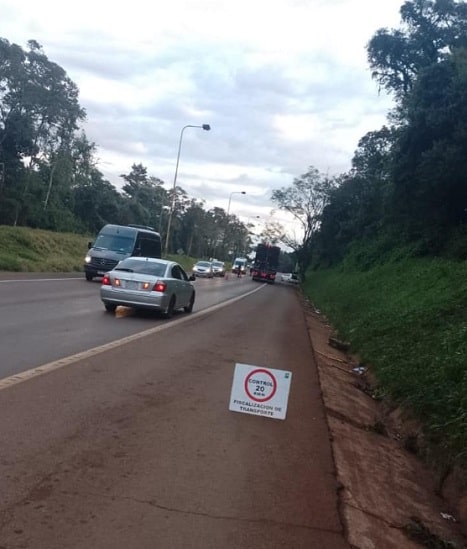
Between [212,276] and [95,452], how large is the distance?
177ft

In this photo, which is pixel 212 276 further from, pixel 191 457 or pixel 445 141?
pixel 191 457

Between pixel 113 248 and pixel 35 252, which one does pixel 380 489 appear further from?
pixel 35 252

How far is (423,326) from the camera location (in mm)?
12914

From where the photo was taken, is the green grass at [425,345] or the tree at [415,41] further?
the tree at [415,41]

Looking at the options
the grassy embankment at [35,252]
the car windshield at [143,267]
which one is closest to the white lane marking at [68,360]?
the car windshield at [143,267]

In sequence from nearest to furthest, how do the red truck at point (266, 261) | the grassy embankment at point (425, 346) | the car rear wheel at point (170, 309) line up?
1. the grassy embankment at point (425, 346)
2. the car rear wheel at point (170, 309)
3. the red truck at point (266, 261)

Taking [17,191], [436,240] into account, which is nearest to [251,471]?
[436,240]

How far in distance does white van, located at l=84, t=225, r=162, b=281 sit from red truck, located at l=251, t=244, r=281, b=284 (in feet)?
121

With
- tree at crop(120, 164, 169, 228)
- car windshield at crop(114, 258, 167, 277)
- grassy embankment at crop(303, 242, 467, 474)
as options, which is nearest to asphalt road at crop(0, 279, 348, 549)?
grassy embankment at crop(303, 242, 467, 474)

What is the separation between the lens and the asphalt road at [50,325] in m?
9.43

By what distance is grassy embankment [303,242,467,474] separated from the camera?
273 inches

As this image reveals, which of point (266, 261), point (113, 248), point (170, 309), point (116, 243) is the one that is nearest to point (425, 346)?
point (170, 309)

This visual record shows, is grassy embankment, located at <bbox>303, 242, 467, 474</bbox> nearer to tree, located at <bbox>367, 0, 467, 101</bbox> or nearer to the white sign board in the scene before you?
the white sign board

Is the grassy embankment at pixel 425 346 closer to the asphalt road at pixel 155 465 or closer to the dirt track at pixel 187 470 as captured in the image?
the dirt track at pixel 187 470
